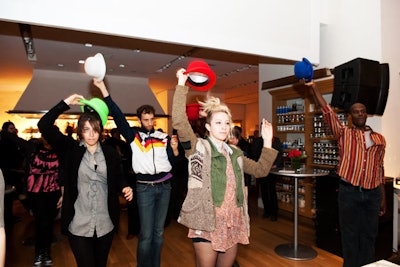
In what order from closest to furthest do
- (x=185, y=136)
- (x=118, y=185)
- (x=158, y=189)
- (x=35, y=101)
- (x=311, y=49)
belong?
(x=185, y=136) < (x=118, y=185) < (x=158, y=189) < (x=311, y=49) < (x=35, y=101)

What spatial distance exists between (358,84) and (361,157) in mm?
993

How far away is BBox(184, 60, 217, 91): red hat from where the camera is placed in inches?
80.4

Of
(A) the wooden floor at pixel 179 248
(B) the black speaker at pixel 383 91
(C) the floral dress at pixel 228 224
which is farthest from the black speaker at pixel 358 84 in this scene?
(C) the floral dress at pixel 228 224

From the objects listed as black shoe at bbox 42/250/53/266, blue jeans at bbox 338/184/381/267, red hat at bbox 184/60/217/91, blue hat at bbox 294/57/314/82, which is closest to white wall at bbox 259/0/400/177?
blue hat at bbox 294/57/314/82

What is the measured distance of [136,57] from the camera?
6.96m

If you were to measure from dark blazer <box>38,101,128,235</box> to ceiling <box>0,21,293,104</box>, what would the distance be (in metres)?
3.55

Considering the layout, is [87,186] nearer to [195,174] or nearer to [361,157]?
[195,174]

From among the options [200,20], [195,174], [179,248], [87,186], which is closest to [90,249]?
[87,186]

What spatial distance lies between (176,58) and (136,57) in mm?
908

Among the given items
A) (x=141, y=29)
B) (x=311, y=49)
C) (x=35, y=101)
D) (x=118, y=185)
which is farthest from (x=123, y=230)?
(x=35, y=101)

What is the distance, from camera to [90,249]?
2.11 m

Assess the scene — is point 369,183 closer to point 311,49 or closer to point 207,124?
point 207,124

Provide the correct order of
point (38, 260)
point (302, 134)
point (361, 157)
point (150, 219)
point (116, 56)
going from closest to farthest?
point (150, 219), point (361, 157), point (38, 260), point (302, 134), point (116, 56)

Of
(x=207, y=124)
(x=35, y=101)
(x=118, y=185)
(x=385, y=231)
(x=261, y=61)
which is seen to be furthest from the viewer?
(x=35, y=101)
